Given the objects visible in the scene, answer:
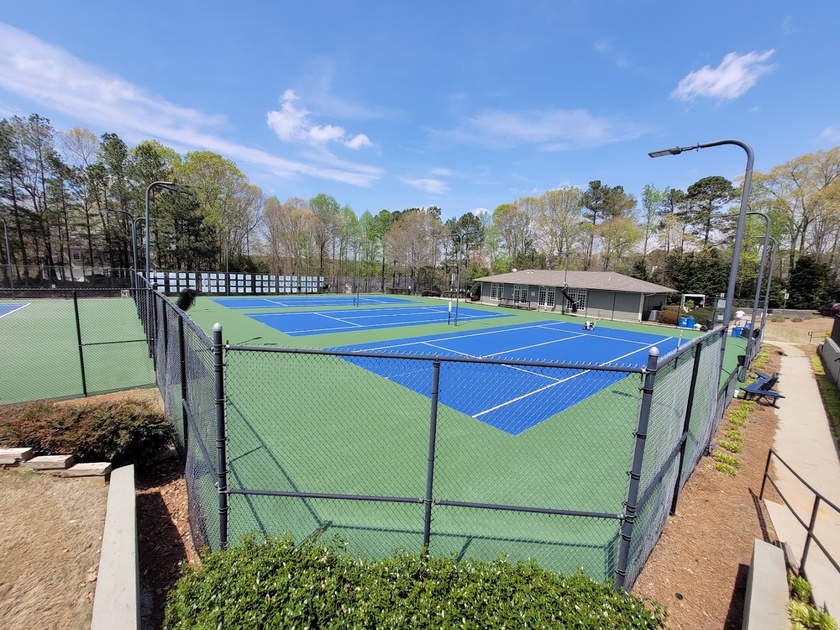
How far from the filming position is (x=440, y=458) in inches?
254

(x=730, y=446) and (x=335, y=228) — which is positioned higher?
(x=335, y=228)

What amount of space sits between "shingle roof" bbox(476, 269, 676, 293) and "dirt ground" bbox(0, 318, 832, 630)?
3059 cm

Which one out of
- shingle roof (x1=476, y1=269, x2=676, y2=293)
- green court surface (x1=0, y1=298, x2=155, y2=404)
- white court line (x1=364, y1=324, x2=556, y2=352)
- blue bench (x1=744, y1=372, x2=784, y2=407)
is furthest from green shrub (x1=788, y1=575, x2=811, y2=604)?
shingle roof (x1=476, y1=269, x2=676, y2=293)

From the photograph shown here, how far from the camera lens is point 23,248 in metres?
35.9

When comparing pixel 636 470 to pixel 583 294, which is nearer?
pixel 636 470

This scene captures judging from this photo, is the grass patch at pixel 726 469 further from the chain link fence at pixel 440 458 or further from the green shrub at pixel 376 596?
the green shrub at pixel 376 596

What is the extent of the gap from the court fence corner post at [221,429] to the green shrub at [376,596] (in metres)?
0.37

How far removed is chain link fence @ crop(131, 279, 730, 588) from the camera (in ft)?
12.0

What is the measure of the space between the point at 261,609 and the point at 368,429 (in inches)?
191

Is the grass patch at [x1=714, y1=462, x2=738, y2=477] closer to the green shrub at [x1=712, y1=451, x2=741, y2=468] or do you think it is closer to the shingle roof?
the green shrub at [x1=712, y1=451, x2=741, y2=468]

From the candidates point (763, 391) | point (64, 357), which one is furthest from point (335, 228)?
point (763, 391)

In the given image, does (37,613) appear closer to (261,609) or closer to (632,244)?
(261,609)

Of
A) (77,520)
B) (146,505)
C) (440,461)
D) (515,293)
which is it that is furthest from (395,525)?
(515,293)

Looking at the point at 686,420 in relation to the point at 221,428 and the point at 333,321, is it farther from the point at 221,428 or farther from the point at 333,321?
the point at 333,321
